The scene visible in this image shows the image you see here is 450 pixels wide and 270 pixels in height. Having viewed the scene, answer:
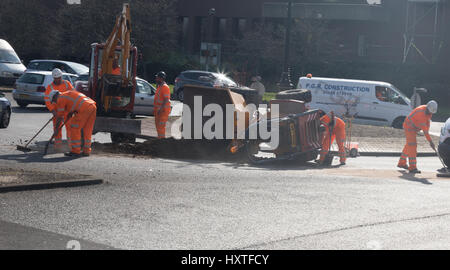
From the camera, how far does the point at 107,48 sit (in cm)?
1892

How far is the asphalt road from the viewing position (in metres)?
8.43

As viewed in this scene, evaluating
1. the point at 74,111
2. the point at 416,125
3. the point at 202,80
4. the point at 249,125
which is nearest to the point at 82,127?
the point at 74,111

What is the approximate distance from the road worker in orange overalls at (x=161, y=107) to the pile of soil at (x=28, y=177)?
7120 mm

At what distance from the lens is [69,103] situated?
15.4 metres

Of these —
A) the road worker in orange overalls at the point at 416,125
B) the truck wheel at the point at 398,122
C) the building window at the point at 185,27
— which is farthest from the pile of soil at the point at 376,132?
the building window at the point at 185,27

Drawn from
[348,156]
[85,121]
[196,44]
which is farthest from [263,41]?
[85,121]

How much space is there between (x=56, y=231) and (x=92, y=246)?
870 mm

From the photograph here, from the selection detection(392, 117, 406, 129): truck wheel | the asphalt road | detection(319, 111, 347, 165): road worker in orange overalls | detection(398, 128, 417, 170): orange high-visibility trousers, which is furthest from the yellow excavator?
detection(392, 117, 406, 129): truck wheel

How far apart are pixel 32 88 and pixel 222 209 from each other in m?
18.0

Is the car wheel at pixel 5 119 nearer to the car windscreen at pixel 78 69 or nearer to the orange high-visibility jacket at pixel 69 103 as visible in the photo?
the orange high-visibility jacket at pixel 69 103

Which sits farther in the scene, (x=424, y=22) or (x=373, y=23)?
(x=373, y=23)

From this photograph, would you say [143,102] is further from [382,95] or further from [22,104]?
[382,95]

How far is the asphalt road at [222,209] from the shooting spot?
8.43 m
